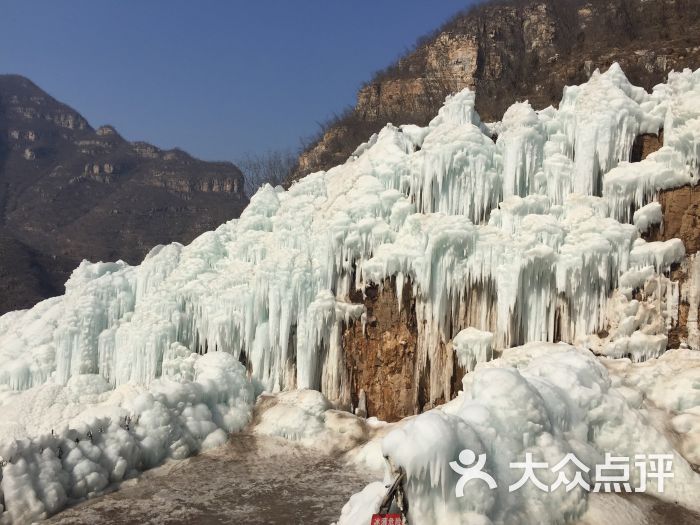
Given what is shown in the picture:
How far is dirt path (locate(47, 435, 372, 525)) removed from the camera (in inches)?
361

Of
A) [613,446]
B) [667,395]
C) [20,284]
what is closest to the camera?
[613,446]

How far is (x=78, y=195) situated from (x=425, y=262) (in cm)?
11638

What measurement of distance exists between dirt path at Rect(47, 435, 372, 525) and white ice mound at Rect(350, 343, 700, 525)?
207 cm

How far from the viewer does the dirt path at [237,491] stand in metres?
9.18

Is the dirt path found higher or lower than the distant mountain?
lower

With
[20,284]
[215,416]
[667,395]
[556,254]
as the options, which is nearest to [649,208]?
[556,254]

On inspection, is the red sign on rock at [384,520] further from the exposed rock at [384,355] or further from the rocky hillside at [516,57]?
the rocky hillside at [516,57]

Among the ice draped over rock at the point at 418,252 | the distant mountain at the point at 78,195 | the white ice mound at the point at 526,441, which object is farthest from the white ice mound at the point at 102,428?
the distant mountain at the point at 78,195

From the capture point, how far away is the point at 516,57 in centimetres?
4947

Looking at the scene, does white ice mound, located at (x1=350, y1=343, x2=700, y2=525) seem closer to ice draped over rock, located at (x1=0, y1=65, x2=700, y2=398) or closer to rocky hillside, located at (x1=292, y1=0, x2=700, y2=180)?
ice draped over rock, located at (x1=0, y1=65, x2=700, y2=398)

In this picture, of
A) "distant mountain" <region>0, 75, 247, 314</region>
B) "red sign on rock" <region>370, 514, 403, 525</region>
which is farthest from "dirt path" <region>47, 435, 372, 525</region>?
"distant mountain" <region>0, 75, 247, 314</region>

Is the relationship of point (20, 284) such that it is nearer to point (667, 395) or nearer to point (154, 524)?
point (154, 524)

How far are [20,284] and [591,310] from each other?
207 feet

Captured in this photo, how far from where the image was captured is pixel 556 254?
12.2 m
